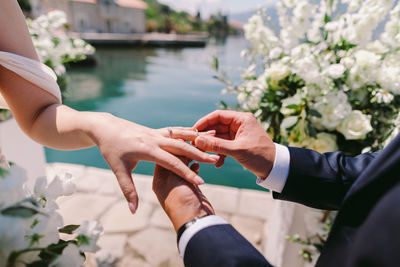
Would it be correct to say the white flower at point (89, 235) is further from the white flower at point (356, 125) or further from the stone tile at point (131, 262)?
the stone tile at point (131, 262)

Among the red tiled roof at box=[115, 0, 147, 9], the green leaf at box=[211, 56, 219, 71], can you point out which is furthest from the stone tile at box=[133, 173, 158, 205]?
the red tiled roof at box=[115, 0, 147, 9]

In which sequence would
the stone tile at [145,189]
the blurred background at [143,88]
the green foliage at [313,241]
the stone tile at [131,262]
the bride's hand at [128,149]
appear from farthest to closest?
1. the blurred background at [143,88]
2. the stone tile at [145,189]
3. the stone tile at [131,262]
4. the green foliage at [313,241]
5. the bride's hand at [128,149]

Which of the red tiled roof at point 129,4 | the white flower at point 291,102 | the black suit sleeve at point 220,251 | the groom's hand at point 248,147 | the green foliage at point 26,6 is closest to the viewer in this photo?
the black suit sleeve at point 220,251

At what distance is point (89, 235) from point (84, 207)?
8.77 feet

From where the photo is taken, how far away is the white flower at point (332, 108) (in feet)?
4.00

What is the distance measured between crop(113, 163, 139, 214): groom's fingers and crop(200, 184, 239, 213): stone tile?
2145mm

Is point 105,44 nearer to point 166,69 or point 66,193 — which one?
point 166,69

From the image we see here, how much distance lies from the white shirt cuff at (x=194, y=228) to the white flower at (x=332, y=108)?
82 cm

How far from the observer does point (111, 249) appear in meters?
2.32

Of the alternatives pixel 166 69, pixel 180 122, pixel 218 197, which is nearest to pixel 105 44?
pixel 166 69

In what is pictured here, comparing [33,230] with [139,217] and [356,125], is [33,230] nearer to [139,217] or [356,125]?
[356,125]

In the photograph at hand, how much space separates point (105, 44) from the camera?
24.0 meters

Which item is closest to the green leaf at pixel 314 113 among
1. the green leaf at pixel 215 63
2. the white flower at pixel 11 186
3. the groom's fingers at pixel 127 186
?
the green leaf at pixel 215 63

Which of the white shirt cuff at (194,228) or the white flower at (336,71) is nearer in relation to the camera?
the white shirt cuff at (194,228)
